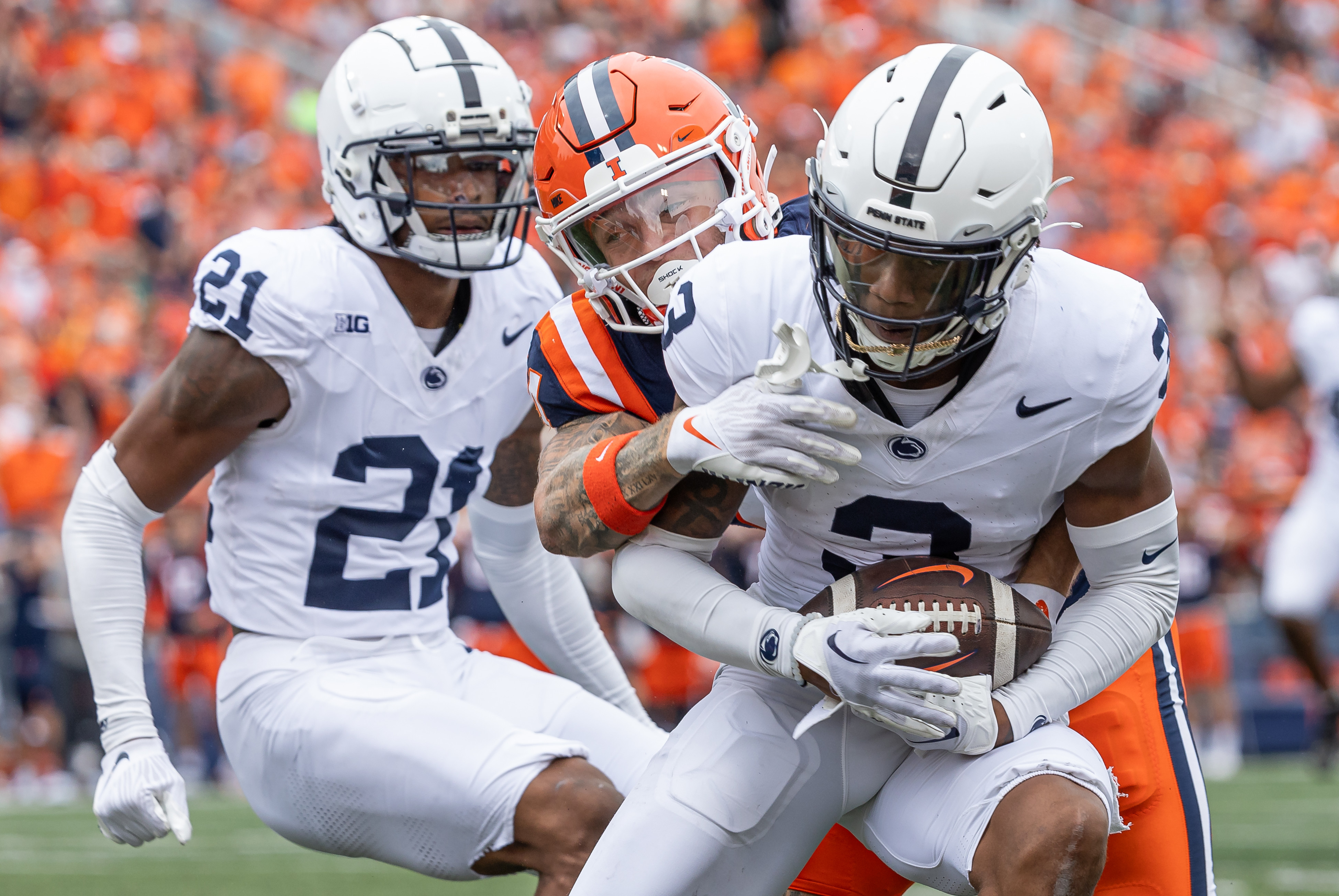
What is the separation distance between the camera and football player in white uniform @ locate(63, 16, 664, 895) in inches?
113

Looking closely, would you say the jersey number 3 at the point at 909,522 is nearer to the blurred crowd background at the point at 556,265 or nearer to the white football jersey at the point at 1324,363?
the white football jersey at the point at 1324,363

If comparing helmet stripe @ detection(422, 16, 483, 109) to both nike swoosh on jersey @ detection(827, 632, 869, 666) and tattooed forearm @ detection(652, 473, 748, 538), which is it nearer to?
tattooed forearm @ detection(652, 473, 748, 538)

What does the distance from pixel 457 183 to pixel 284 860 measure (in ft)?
11.9

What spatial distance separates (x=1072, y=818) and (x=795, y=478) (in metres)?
0.61

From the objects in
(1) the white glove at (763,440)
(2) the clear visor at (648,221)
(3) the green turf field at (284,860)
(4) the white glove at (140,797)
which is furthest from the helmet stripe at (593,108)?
(3) the green turf field at (284,860)

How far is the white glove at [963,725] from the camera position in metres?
2.24

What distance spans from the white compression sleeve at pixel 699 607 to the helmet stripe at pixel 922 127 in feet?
2.18

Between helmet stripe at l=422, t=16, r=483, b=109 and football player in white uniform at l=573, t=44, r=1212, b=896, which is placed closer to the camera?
football player in white uniform at l=573, t=44, r=1212, b=896

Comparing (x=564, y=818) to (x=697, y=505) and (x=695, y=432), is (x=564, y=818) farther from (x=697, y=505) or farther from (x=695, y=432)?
(x=695, y=432)

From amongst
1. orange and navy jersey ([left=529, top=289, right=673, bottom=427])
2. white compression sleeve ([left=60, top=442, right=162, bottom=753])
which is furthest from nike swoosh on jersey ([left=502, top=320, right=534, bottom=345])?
white compression sleeve ([left=60, top=442, right=162, bottom=753])

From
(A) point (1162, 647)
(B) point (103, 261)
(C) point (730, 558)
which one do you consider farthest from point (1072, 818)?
(B) point (103, 261)

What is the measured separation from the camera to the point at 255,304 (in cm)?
297

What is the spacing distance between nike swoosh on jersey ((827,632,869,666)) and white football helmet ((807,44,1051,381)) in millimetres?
388

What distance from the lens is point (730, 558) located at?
7.90 m
